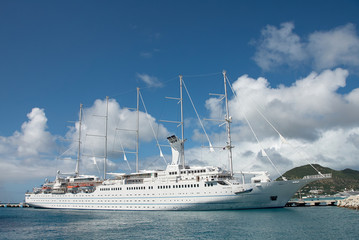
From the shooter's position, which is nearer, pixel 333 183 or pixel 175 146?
pixel 175 146

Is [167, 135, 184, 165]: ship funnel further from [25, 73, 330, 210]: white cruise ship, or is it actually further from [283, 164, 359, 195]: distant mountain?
[283, 164, 359, 195]: distant mountain

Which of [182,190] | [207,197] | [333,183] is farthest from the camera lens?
[333,183]

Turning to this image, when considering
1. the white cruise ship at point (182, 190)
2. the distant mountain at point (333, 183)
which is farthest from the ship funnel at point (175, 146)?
the distant mountain at point (333, 183)

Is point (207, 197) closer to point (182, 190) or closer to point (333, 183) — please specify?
point (182, 190)

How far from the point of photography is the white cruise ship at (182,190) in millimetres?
31812

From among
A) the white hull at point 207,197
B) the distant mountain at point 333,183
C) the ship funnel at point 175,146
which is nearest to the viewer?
the white hull at point 207,197

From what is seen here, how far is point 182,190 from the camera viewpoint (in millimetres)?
34031

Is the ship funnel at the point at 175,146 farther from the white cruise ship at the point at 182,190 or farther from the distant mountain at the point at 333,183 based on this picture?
the distant mountain at the point at 333,183

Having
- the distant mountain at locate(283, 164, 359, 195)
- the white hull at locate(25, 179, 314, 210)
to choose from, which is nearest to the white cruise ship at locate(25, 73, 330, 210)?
the white hull at locate(25, 179, 314, 210)

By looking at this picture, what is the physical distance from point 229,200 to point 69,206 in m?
29.3

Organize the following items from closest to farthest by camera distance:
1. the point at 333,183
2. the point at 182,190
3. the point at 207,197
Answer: the point at 207,197 → the point at 182,190 → the point at 333,183

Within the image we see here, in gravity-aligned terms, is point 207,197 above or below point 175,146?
below

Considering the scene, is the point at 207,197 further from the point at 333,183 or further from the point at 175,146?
the point at 333,183

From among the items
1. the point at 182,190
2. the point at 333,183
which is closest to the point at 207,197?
the point at 182,190
